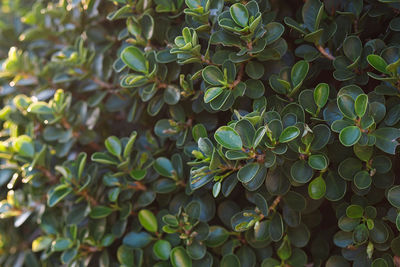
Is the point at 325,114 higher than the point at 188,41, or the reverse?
the point at 188,41

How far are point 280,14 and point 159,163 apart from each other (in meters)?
0.61

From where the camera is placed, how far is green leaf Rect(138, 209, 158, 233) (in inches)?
50.5

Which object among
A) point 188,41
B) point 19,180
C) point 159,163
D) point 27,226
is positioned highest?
point 188,41

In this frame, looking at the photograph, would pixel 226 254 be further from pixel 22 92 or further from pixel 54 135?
pixel 22 92

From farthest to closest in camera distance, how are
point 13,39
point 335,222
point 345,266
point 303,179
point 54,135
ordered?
point 13,39 < point 54,135 < point 335,222 < point 345,266 < point 303,179

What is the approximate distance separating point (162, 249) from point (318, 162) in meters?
0.54

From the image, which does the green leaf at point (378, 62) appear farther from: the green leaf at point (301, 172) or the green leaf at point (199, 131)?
the green leaf at point (199, 131)

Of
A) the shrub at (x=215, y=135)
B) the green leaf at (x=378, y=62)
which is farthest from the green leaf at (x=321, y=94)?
the green leaf at (x=378, y=62)

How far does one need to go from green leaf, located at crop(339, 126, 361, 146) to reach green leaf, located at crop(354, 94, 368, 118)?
4 centimetres

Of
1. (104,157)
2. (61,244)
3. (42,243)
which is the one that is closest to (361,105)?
(104,157)

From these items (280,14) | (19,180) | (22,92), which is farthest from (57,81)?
(280,14)

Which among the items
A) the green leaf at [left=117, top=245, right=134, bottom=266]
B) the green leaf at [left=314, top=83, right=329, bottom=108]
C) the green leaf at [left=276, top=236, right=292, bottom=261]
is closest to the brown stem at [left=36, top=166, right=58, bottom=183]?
the green leaf at [left=117, top=245, right=134, bottom=266]

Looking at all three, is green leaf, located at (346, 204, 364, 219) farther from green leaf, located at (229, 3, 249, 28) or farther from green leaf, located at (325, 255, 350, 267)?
green leaf, located at (229, 3, 249, 28)

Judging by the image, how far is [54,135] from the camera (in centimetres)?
146
